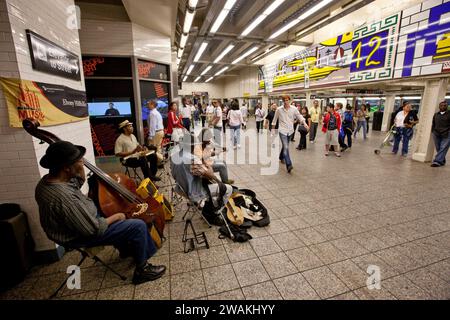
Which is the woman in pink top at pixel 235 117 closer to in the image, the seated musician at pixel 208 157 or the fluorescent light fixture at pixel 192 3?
the fluorescent light fixture at pixel 192 3

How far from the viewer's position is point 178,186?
9.29 feet

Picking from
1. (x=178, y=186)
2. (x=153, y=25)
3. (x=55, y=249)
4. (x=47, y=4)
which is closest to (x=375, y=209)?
(x=178, y=186)

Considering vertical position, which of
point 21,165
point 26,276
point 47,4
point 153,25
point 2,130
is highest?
point 153,25

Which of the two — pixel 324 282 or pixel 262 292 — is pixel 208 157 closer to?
pixel 262 292

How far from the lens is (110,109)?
19.4 feet

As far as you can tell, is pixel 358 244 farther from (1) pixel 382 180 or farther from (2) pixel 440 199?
(1) pixel 382 180

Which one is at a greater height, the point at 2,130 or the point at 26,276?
the point at 2,130

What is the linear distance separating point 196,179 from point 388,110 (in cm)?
1303

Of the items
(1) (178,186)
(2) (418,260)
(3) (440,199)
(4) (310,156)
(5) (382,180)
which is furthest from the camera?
(4) (310,156)

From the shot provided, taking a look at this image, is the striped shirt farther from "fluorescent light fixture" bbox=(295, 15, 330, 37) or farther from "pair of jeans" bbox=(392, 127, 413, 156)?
"fluorescent light fixture" bbox=(295, 15, 330, 37)

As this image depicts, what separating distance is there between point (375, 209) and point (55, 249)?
430cm

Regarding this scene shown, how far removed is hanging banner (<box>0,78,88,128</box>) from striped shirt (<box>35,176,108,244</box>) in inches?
37.6

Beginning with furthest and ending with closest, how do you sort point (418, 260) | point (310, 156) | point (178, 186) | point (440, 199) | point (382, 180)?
point (310, 156), point (382, 180), point (440, 199), point (178, 186), point (418, 260)

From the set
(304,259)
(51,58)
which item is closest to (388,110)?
(304,259)
